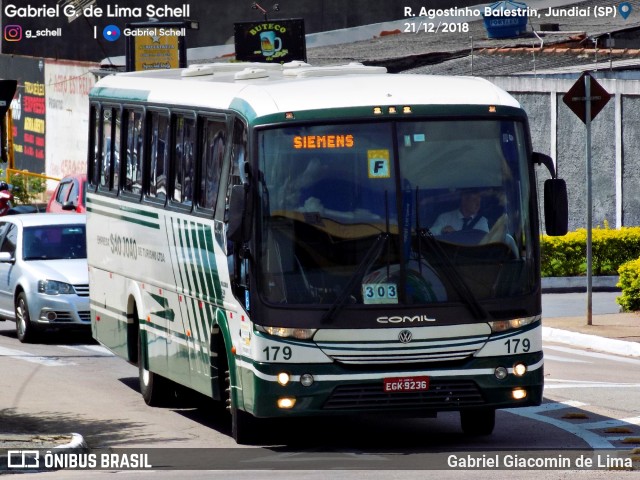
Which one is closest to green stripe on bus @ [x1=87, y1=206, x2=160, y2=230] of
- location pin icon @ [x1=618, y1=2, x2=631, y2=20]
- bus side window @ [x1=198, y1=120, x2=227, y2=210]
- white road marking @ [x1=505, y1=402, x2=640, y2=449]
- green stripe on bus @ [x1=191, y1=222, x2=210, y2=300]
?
green stripe on bus @ [x1=191, y1=222, x2=210, y2=300]

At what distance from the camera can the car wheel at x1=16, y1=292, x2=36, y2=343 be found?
20.2 meters

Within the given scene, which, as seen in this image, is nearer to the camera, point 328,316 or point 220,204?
point 328,316

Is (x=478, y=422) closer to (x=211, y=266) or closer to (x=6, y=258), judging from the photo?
(x=211, y=266)

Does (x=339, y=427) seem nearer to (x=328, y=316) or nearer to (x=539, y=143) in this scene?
(x=328, y=316)

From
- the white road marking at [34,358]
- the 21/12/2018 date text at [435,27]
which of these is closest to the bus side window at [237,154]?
the white road marking at [34,358]

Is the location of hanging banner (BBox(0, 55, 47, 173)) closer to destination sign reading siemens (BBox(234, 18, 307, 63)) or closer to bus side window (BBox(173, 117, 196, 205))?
destination sign reading siemens (BBox(234, 18, 307, 63))

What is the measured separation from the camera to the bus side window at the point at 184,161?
13602 millimetres

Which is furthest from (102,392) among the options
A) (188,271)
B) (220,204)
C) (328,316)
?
(328,316)

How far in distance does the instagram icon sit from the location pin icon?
2581 cm

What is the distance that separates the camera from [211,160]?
1313cm

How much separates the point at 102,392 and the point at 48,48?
49646 mm

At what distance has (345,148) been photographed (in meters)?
11.8

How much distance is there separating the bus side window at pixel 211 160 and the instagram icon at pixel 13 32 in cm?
5181

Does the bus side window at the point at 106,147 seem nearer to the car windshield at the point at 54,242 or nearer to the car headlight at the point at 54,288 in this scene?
the car headlight at the point at 54,288
